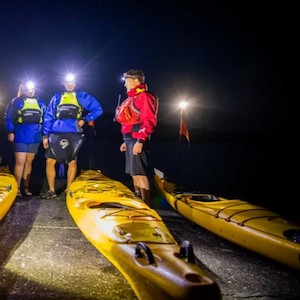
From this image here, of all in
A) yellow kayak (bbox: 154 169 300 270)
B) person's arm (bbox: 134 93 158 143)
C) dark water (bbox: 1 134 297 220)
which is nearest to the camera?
yellow kayak (bbox: 154 169 300 270)

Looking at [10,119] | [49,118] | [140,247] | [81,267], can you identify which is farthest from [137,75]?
[140,247]

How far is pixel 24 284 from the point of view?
100.0 inches

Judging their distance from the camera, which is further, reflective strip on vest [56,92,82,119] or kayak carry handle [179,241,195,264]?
reflective strip on vest [56,92,82,119]

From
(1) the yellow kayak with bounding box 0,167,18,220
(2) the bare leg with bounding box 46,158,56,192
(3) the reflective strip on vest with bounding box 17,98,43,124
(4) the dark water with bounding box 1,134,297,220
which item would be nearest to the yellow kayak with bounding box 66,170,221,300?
(1) the yellow kayak with bounding box 0,167,18,220

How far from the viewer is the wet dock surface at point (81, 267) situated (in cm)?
252

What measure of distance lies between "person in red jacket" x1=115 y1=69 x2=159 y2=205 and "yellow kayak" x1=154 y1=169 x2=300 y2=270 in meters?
0.78

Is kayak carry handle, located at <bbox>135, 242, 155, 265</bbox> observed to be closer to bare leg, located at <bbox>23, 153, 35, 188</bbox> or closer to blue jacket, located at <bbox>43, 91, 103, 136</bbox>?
blue jacket, located at <bbox>43, 91, 103, 136</bbox>

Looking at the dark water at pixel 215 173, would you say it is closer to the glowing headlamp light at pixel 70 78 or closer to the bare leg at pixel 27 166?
the bare leg at pixel 27 166

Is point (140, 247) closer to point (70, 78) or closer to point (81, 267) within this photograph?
point (81, 267)

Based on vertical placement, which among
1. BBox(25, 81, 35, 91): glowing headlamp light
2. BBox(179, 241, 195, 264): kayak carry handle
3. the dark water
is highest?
BBox(25, 81, 35, 91): glowing headlamp light

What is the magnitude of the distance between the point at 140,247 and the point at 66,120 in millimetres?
3805

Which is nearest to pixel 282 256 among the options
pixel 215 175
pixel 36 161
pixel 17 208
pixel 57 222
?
pixel 57 222

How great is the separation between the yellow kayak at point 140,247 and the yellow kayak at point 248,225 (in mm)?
853

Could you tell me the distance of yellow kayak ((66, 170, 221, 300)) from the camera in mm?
1940
